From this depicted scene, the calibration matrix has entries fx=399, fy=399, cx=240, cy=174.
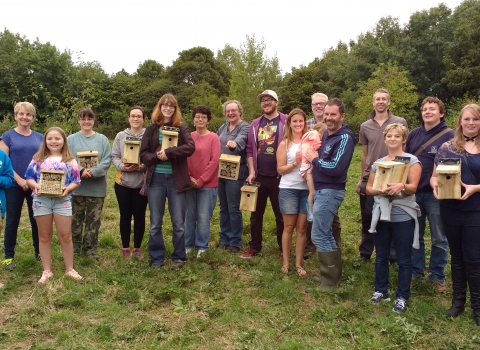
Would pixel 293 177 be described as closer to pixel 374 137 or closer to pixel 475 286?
pixel 374 137

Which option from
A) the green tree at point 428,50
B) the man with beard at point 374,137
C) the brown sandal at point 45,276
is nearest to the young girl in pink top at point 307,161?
the man with beard at point 374,137

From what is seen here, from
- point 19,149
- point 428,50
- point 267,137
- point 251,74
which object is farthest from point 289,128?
point 428,50

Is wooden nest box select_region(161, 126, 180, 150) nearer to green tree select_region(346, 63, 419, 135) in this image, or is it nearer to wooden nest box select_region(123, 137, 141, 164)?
wooden nest box select_region(123, 137, 141, 164)

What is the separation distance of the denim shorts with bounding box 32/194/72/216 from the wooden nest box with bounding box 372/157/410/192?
3809 mm

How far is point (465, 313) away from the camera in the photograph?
14.2ft

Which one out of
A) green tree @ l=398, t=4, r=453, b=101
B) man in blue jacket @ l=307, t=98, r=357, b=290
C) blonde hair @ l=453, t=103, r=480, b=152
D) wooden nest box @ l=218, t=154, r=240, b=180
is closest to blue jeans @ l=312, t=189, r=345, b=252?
man in blue jacket @ l=307, t=98, r=357, b=290

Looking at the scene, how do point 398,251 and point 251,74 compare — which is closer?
point 398,251

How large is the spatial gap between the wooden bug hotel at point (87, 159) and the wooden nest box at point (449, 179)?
4.46 m

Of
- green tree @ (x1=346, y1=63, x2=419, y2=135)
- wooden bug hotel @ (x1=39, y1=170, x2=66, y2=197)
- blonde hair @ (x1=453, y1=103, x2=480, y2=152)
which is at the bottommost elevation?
wooden bug hotel @ (x1=39, y1=170, x2=66, y2=197)

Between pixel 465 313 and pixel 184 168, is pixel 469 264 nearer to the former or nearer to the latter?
pixel 465 313

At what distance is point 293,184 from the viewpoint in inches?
209

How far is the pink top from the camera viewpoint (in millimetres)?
6121

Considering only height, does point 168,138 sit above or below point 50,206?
above

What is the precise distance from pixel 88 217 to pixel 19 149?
Result: 4.39 ft
